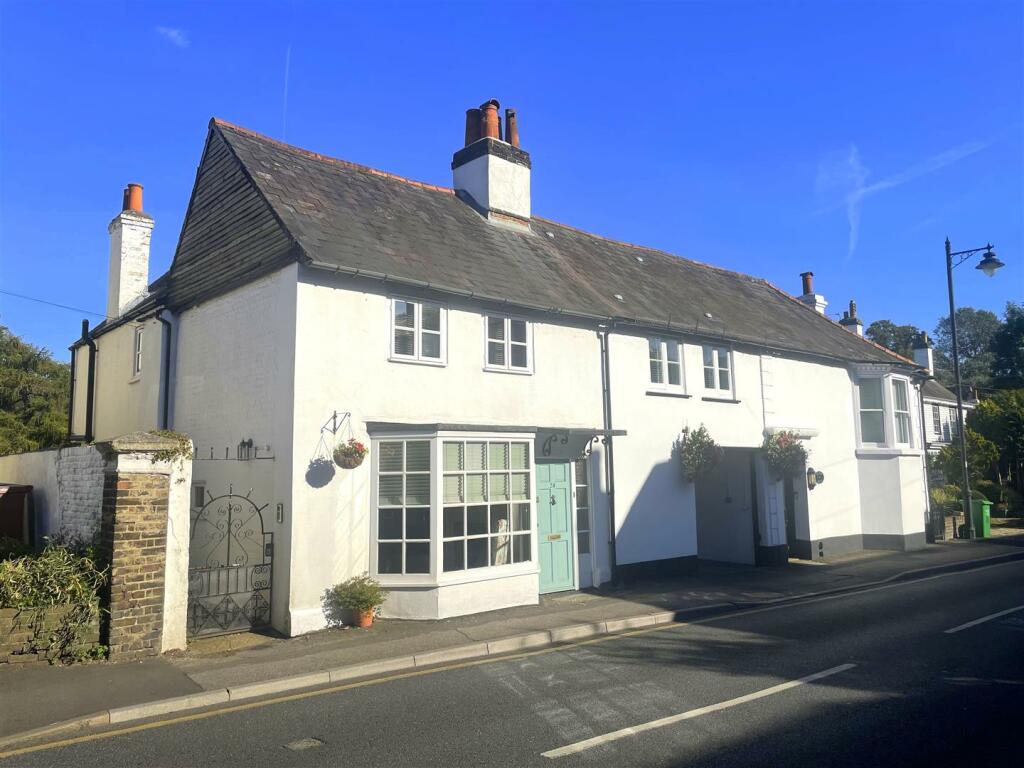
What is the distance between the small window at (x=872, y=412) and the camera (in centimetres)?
2061

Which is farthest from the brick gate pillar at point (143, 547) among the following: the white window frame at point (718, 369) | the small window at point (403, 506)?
the white window frame at point (718, 369)

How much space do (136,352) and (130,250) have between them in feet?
8.38

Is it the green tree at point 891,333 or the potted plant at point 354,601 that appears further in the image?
the green tree at point 891,333

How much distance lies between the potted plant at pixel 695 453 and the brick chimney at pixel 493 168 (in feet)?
21.2

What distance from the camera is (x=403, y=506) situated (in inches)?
441

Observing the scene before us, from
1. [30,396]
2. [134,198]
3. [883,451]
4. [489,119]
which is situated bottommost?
[883,451]

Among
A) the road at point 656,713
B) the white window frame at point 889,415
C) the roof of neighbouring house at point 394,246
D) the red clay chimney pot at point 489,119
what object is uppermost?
the red clay chimney pot at point 489,119

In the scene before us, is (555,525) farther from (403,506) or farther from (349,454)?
(349,454)

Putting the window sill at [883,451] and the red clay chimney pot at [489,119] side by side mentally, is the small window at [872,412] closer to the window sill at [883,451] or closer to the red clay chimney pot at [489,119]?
the window sill at [883,451]

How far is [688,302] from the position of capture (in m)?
18.7

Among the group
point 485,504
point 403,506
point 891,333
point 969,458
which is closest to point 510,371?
point 485,504

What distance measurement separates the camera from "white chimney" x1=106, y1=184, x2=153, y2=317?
16.9 m

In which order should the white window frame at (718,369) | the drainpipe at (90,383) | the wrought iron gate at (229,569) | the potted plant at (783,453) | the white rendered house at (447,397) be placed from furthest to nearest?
the drainpipe at (90,383) < the potted plant at (783,453) < the white window frame at (718,369) < the white rendered house at (447,397) < the wrought iron gate at (229,569)

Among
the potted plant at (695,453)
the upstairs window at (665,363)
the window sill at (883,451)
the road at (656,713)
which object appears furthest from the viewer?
the window sill at (883,451)
